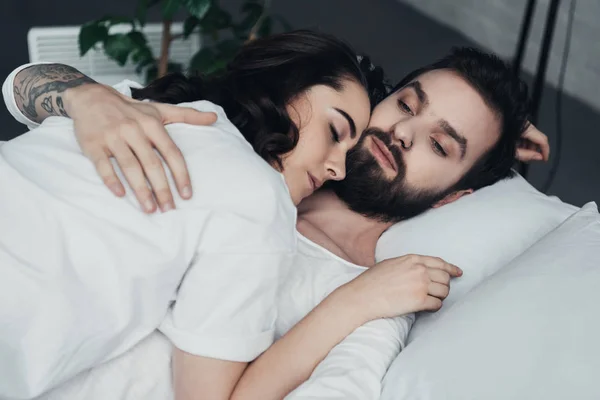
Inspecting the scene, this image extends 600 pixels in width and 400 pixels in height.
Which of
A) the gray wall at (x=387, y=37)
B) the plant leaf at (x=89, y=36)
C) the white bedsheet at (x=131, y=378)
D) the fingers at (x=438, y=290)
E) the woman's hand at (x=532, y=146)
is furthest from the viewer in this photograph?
the gray wall at (x=387, y=37)

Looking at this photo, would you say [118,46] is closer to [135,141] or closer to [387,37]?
[135,141]

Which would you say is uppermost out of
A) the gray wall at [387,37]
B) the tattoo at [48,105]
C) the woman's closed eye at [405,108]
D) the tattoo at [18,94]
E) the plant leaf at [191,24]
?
the tattoo at [48,105]

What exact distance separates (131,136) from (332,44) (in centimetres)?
51

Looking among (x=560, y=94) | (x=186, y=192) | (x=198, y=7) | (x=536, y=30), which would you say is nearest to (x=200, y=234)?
(x=186, y=192)

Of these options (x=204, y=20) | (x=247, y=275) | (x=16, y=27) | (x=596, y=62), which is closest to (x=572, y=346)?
(x=247, y=275)

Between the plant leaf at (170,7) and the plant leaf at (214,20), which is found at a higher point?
the plant leaf at (170,7)

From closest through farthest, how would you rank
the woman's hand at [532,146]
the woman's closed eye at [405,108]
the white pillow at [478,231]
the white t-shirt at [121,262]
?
1. the white t-shirt at [121,262]
2. the white pillow at [478,231]
3. the woman's closed eye at [405,108]
4. the woman's hand at [532,146]

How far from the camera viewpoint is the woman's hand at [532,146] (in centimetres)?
168

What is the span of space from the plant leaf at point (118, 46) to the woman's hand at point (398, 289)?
151 centimetres

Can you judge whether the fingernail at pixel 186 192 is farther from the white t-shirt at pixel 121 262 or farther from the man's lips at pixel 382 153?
the man's lips at pixel 382 153

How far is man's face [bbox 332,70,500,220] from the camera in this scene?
149 centimetres

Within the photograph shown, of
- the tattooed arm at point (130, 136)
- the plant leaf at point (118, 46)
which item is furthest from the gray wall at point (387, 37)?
the tattooed arm at point (130, 136)

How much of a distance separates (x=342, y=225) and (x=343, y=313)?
46 cm

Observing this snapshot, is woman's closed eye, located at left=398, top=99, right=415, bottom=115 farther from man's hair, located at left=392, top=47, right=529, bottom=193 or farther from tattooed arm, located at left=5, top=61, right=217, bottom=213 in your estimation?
tattooed arm, located at left=5, top=61, right=217, bottom=213
